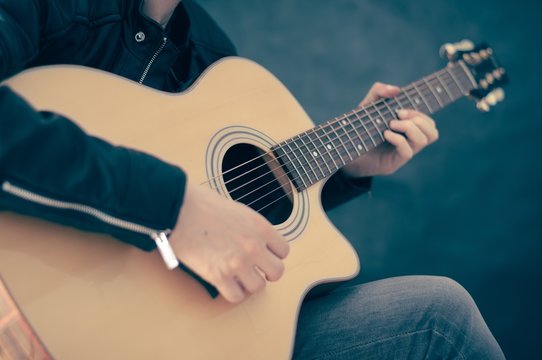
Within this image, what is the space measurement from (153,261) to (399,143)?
717 mm

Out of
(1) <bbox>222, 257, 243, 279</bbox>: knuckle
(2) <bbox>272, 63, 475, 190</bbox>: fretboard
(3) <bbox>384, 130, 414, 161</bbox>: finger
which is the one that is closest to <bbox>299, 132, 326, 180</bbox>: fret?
(2) <bbox>272, 63, 475, 190</bbox>: fretboard

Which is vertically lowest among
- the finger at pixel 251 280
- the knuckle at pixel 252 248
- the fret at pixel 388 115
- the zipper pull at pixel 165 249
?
the fret at pixel 388 115

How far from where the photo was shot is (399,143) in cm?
118

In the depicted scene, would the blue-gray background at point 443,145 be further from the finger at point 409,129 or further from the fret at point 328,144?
the fret at point 328,144

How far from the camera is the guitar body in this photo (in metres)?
0.65

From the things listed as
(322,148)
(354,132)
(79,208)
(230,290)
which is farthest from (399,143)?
(79,208)

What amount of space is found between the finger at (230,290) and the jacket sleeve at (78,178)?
0.43 feet

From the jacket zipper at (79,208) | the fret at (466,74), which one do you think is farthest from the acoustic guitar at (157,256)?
the fret at (466,74)

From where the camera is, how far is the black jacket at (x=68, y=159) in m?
0.60

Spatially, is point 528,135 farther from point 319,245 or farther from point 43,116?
point 43,116

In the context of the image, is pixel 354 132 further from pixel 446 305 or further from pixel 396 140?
pixel 446 305

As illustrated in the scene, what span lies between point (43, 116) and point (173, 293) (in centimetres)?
33

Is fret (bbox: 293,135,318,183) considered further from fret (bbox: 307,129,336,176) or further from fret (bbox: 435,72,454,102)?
fret (bbox: 435,72,454,102)

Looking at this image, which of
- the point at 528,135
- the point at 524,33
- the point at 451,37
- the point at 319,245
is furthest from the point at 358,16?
the point at 319,245
